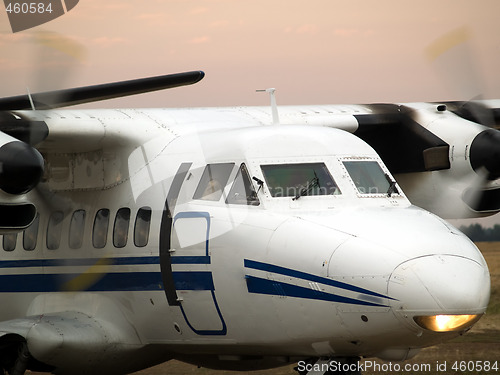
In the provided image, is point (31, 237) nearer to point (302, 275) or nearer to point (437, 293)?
point (302, 275)

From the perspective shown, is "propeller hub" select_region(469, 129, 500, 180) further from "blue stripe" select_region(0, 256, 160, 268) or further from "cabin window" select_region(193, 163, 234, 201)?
"blue stripe" select_region(0, 256, 160, 268)

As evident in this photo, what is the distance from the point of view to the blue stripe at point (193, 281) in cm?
1091

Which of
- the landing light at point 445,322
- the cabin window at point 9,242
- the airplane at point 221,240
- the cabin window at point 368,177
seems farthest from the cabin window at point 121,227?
the landing light at point 445,322

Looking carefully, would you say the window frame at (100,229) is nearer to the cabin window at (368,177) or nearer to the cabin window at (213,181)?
the cabin window at (213,181)

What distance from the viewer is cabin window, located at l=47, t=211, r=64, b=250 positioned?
13.0 metres

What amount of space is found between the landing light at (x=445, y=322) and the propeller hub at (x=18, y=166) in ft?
14.3

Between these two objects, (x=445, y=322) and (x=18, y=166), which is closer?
(x=445, y=322)

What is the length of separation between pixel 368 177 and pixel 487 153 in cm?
345

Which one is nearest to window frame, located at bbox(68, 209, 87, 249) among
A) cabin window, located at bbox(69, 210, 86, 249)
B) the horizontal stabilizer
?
cabin window, located at bbox(69, 210, 86, 249)

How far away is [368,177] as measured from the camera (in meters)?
11.1

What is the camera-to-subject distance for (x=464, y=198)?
46.8ft

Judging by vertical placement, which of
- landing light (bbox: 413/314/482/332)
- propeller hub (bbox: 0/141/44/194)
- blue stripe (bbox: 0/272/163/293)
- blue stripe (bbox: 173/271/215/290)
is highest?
propeller hub (bbox: 0/141/44/194)

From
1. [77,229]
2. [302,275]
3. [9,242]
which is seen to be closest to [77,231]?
[77,229]

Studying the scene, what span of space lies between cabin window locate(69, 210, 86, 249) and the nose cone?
4.93 m
